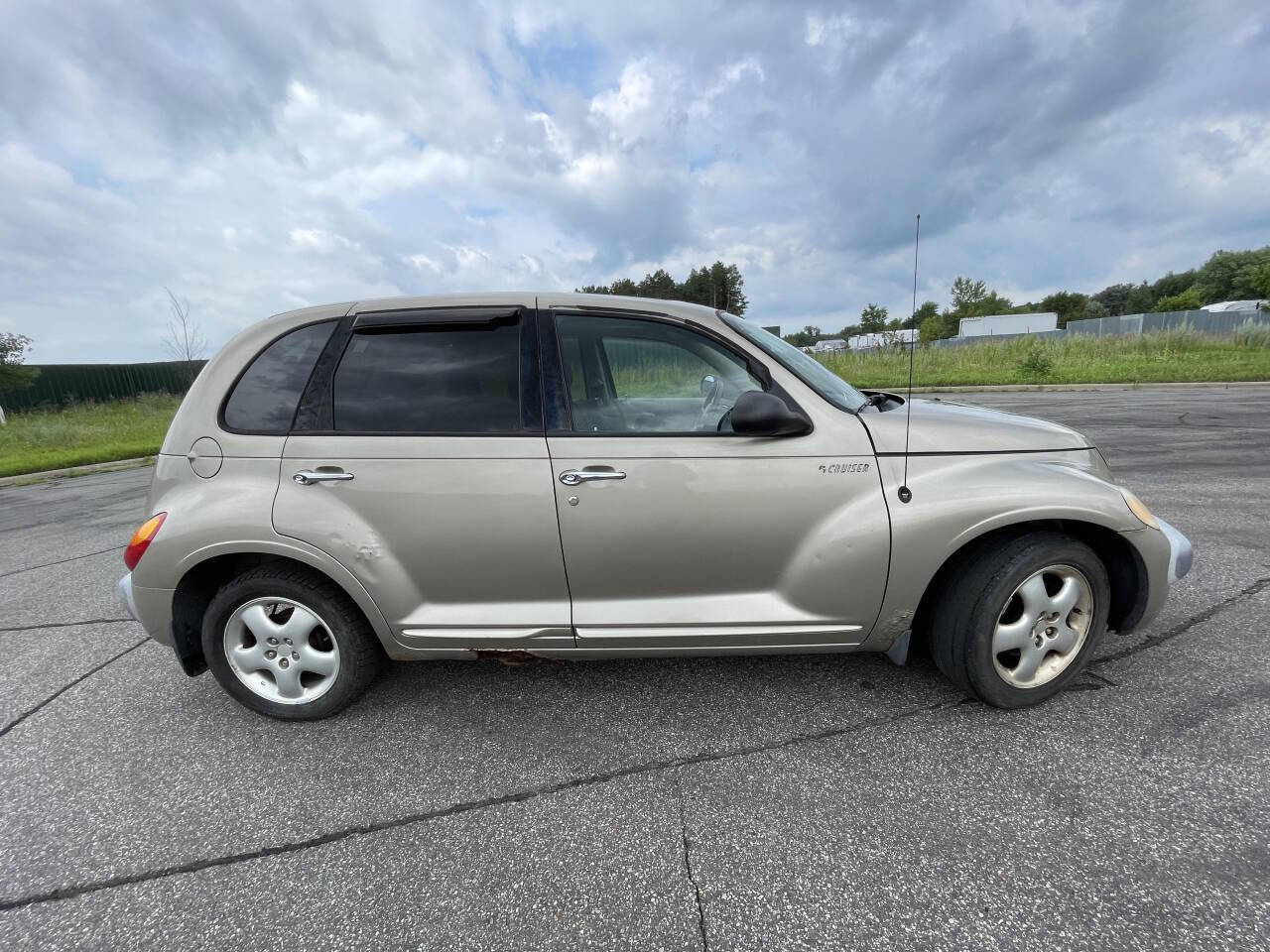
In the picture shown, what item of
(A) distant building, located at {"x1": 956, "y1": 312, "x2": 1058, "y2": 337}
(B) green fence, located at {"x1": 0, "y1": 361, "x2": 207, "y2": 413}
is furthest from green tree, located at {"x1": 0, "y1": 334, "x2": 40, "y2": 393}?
(A) distant building, located at {"x1": 956, "y1": 312, "x2": 1058, "y2": 337}

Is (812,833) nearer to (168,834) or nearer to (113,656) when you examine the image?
(168,834)

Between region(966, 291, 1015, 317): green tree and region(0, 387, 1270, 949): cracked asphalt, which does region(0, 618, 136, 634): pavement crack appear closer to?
region(0, 387, 1270, 949): cracked asphalt

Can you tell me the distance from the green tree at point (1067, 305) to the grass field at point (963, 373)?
5521 centimetres

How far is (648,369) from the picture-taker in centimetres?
288

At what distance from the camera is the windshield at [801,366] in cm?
252

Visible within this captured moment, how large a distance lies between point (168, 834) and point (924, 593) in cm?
299

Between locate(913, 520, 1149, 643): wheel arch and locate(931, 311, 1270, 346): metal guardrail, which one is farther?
locate(931, 311, 1270, 346): metal guardrail

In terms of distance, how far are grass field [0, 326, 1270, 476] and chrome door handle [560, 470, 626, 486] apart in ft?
45.0

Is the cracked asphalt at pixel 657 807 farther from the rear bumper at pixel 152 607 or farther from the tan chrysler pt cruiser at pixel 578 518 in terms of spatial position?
the rear bumper at pixel 152 607

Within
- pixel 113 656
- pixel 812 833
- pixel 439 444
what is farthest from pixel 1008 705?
pixel 113 656

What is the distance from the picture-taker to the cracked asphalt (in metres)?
1.65

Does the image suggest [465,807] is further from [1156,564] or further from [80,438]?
[80,438]

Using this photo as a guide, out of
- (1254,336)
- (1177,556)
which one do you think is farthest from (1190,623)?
(1254,336)

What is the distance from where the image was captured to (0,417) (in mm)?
18297
